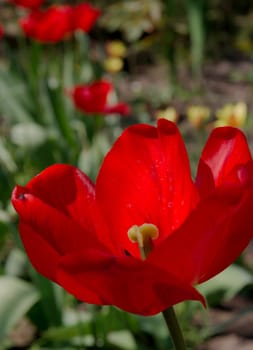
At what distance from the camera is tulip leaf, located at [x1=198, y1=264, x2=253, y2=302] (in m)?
1.80

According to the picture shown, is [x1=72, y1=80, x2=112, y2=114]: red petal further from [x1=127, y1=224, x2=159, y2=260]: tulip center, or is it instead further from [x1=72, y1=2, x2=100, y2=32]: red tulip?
[x1=127, y1=224, x2=159, y2=260]: tulip center

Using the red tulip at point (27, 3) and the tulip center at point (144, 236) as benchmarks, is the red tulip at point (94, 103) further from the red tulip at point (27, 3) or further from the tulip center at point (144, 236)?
the tulip center at point (144, 236)

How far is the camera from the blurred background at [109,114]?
5.98 ft

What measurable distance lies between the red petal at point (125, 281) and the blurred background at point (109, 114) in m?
0.91

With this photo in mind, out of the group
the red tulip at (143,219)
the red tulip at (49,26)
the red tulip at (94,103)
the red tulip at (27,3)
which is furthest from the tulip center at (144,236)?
the red tulip at (27,3)

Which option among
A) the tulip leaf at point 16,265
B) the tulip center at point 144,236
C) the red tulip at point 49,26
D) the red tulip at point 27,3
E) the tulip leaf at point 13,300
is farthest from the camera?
the red tulip at point 27,3

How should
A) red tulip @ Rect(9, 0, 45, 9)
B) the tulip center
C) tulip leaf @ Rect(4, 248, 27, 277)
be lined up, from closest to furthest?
1. the tulip center
2. tulip leaf @ Rect(4, 248, 27, 277)
3. red tulip @ Rect(9, 0, 45, 9)

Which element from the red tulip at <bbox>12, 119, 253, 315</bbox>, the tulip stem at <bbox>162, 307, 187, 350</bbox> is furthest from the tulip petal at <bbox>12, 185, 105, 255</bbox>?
the tulip stem at <bbox>162, 307, 187, 350</bbox>

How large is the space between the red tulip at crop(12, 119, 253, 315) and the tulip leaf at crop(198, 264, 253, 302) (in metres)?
0.92

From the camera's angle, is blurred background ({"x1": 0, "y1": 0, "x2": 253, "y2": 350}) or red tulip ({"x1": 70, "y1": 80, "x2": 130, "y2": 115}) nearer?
blurred background ({"x1": 0, "y1": 0, "x2": 253, "y2": 350})

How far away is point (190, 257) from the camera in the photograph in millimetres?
718

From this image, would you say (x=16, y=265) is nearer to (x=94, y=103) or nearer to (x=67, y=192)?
(x=94, y=103)

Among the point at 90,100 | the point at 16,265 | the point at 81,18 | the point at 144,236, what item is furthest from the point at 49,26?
the point at 144,236

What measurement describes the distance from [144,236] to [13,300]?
3.14 ft
